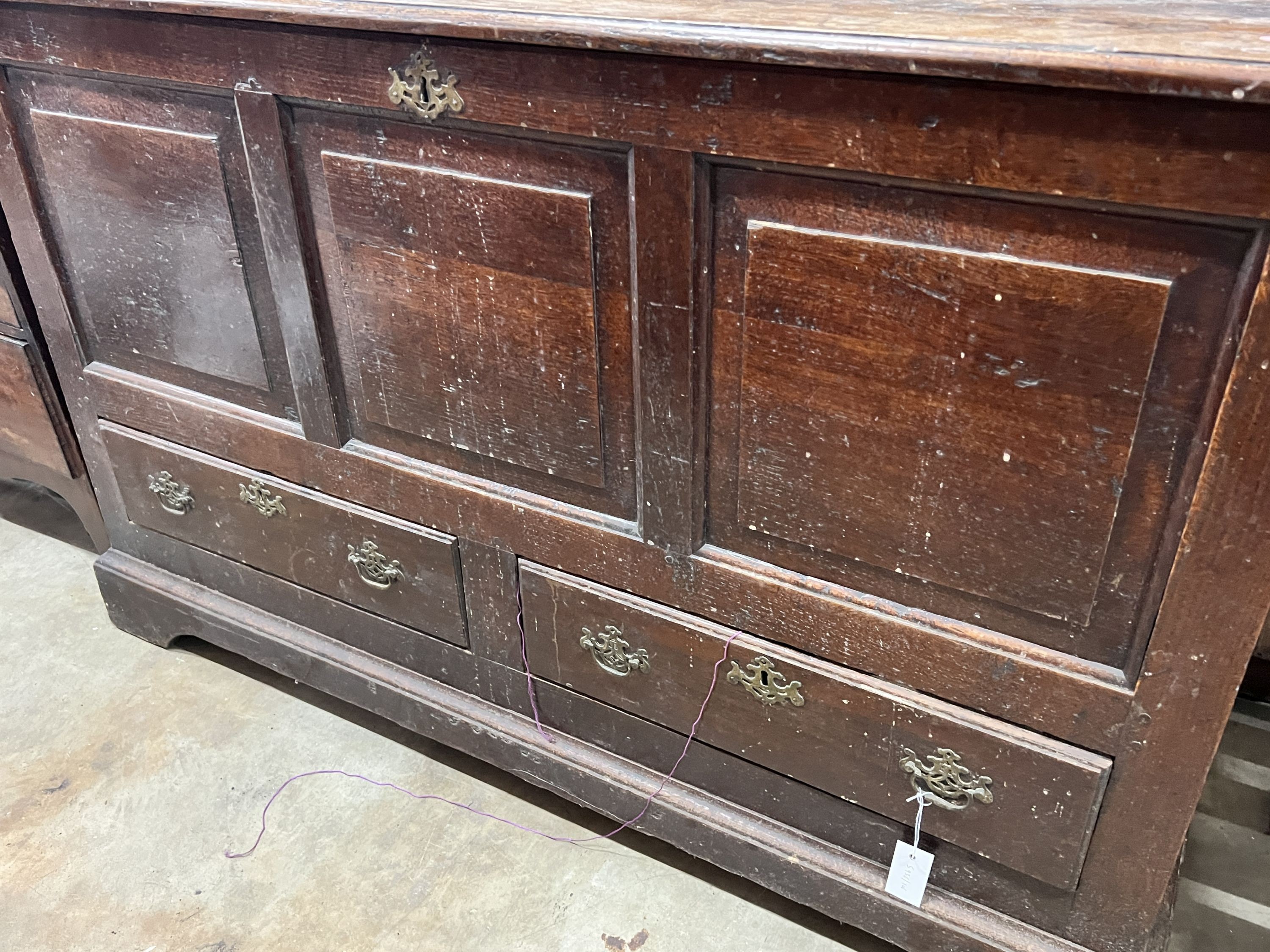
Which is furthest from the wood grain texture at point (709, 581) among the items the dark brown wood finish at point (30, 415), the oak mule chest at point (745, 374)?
the dark brown wood finish at point (30, 415)

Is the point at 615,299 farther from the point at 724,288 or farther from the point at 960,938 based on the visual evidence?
the point at 960,938

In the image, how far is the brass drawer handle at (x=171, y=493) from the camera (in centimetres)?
140

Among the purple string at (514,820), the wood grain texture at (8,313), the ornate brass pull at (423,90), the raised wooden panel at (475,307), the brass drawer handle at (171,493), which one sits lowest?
the purple string at (514,820)

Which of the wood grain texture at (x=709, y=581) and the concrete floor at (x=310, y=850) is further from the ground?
the wood grain texture at (x=709, y=581)

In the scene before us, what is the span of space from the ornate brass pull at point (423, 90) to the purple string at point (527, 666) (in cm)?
52


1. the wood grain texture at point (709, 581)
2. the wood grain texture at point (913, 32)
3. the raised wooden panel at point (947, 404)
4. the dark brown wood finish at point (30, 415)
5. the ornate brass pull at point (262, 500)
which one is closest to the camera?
the wood grain texture at point (913, 32)

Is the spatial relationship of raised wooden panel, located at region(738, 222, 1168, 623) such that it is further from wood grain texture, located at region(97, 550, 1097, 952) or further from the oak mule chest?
wood grain texture, located at region(97, 550, 1097, 952)

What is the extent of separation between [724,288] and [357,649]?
83cm

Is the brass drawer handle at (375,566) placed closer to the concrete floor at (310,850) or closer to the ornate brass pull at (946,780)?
the concrete floor at (310,850)

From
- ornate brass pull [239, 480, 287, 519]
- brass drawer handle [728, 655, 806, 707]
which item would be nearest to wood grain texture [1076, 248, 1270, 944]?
brass drawer handle [728, 655, 806, 707]

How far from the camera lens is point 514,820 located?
1.32 meters

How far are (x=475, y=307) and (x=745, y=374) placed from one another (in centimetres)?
30

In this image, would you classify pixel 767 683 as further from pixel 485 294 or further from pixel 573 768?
pixel 485 294

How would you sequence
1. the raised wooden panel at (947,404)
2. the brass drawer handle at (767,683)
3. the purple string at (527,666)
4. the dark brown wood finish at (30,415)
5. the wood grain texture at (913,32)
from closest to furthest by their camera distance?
the wood grain texture at (913,32), the raised wooden panel at (947,404), the brass drawer handle at (767,683), the purple string at (527,666), the dark brown wood finish at (30,415)
